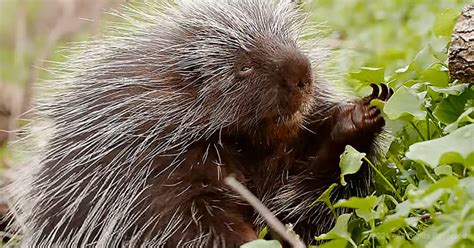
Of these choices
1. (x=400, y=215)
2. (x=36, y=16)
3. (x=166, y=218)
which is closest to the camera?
(x=400, y=215)

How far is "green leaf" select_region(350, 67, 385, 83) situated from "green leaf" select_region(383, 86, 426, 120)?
0.93 ft

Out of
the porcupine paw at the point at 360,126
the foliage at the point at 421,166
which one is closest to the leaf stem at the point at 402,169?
the foliage at the point at 421,166

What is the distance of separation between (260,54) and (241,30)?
20cm

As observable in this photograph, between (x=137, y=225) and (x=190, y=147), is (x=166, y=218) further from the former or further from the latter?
(x=190, y=147)

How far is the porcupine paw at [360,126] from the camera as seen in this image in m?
3.44

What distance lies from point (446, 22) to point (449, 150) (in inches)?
39.9

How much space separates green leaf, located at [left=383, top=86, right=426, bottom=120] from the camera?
2.99m

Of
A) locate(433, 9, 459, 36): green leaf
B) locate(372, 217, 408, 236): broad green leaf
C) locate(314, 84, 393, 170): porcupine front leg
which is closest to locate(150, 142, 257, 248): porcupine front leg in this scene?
locate(314, 84, 393, 170): porcupine front leg

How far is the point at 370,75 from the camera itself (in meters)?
3.33

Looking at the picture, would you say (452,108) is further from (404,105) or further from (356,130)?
(356,130)

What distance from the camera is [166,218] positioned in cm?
312

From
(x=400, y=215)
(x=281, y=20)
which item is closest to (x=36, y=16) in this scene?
(x=281, y=20)

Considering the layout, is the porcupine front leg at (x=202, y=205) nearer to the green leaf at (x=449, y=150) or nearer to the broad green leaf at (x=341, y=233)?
the broad green leaf at (x=341, y=233)

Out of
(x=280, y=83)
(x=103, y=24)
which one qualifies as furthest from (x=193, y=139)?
(x=103, y=24)
